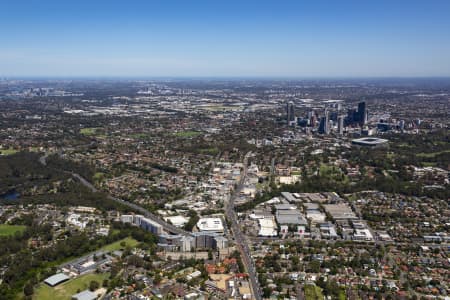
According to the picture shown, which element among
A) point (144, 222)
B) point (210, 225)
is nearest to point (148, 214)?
point (144, 222)

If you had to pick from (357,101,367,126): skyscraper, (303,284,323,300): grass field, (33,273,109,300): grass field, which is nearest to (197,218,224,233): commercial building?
(33,273,109,300): grass field

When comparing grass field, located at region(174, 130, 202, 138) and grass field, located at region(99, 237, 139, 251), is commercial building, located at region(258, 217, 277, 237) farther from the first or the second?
grass field, located at region(174, 130, 202, 138)

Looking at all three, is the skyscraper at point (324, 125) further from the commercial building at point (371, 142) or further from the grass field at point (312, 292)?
the grass field at point (312, 292)

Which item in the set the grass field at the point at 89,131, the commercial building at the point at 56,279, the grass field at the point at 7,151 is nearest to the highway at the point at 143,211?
the commercial building at the point at 56,279

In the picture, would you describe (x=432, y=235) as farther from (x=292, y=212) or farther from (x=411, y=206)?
(x=292, y=212)

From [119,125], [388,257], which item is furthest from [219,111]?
[388,257]

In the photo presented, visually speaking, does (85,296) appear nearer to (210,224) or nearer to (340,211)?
(210,224)

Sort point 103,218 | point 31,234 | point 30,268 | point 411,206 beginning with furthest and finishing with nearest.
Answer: point 411,206, point 103,218, point 31,234, point 30,268
